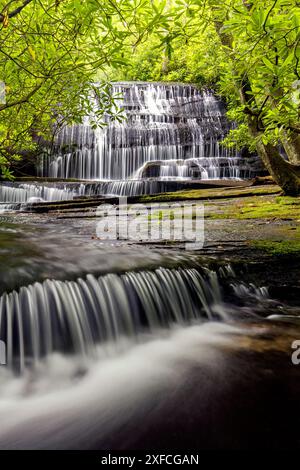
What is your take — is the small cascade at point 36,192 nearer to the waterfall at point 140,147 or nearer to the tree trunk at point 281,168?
the waterfall at point 140,147

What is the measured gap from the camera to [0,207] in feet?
35.8

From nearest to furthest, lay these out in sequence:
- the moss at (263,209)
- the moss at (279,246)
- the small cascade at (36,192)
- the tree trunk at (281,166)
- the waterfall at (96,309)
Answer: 1. the waterfall at (96,309)
2. the moss at (279,246)
3. the moss at (263,209)
4. the tree trunk at (281,166)
5. the small cascade at (36,192)

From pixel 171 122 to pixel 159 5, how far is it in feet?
57.7

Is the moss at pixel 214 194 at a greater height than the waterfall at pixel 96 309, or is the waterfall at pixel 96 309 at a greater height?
the moss at pixel 214 194

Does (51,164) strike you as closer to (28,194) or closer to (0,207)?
(28,194)

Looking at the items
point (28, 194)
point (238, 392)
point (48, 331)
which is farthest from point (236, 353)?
point (28, 194)

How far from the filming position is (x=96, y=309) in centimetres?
320

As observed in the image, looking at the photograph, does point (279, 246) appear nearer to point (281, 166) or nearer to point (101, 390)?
point (101, 390)

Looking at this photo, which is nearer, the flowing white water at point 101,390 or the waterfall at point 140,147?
the flowing white water at point 101,390

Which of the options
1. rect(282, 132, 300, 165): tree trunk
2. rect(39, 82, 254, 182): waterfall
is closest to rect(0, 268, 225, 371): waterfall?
rect(282, 132, 300, 165): tree trunk

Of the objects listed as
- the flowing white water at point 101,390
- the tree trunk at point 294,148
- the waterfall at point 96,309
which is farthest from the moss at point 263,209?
the flowing white water at point 101,390

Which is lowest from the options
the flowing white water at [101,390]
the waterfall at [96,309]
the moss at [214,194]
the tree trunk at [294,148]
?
the flowing white water at [101,390]

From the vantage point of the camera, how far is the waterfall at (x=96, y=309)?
109 inches

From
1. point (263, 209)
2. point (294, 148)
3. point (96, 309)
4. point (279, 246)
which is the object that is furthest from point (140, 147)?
point (96, 309)
